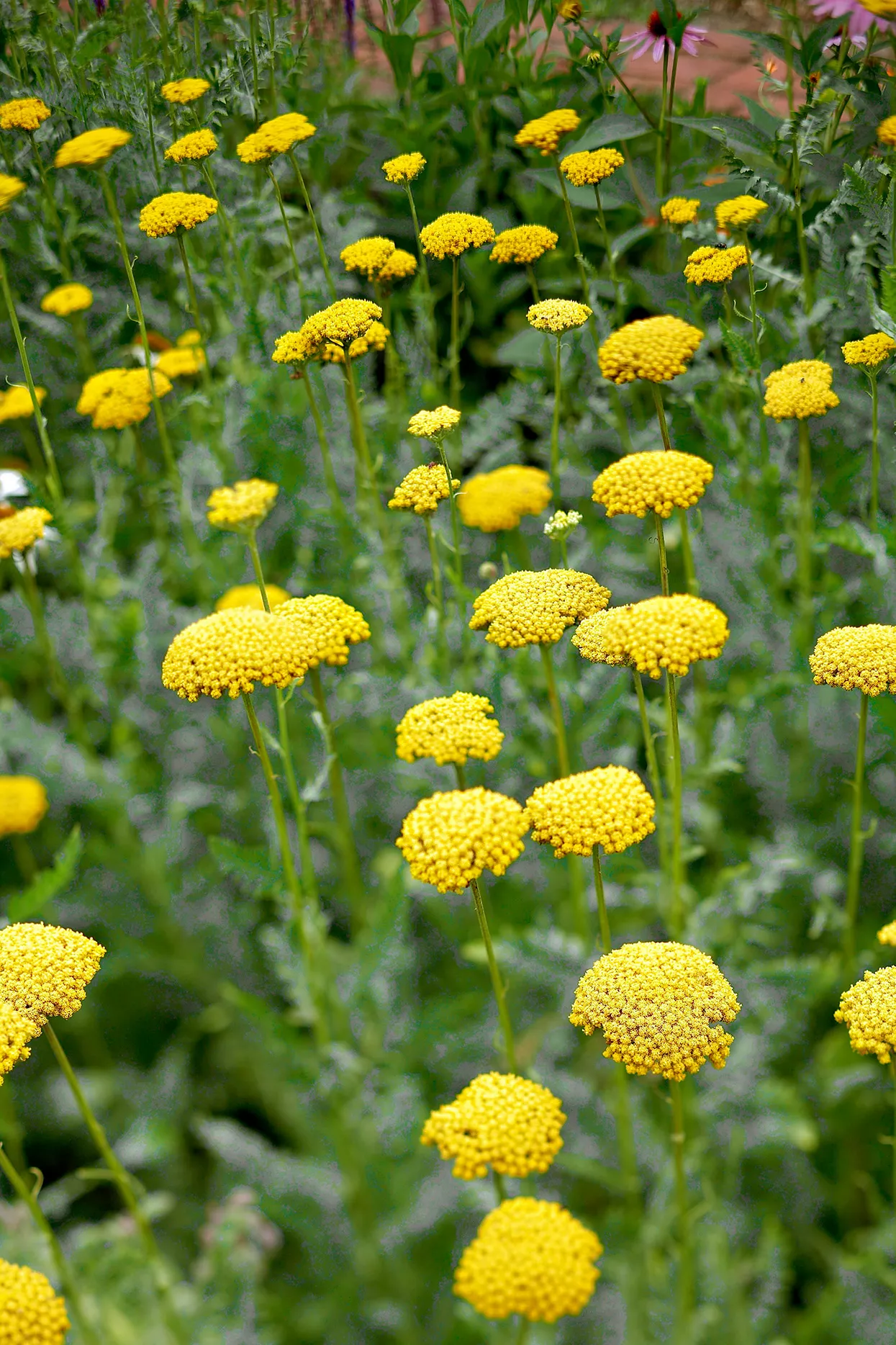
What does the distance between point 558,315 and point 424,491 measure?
13cm

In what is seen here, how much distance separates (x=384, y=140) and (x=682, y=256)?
260 millimetres

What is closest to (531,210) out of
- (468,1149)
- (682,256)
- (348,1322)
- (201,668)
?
(682,256)

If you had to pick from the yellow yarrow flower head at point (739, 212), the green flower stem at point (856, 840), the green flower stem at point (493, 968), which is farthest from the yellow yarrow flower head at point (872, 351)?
the green flower stem at point (493, 968)

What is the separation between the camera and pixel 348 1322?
35.2 inches

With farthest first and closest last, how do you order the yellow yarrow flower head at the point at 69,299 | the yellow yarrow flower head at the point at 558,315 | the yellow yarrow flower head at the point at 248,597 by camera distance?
the yellow yarrow flower head at the point at 69,299, the yellow yarrow flower head at the point at 248,597, the yellow yarrow flower head at the point at 558,315

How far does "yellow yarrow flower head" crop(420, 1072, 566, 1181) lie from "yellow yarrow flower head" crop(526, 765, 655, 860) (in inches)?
3.9

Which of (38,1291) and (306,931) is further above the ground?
(38,1291)

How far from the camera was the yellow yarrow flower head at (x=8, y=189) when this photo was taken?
0.75 metres

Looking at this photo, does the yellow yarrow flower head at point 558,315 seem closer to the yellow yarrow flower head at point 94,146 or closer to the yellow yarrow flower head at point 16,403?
the yellow yarrow flower head at point 94,146

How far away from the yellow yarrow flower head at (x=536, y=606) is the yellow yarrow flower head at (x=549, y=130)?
0.34 meters

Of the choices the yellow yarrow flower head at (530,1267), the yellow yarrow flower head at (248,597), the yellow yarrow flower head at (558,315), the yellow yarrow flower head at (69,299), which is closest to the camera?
the yellow yarrow flower head at (530,1267)

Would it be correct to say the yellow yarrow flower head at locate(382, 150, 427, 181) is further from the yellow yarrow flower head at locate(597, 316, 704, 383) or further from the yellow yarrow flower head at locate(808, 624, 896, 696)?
the yellow yarrow flower head at locate(808, 624, 896, 696)

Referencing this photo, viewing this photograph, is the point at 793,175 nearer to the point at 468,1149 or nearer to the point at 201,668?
the point at 201,668

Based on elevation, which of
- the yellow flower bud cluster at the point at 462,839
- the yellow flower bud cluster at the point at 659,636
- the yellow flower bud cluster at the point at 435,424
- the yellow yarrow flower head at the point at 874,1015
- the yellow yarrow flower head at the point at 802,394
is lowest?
the yellow yarrow flower head at the point at 874,1015
